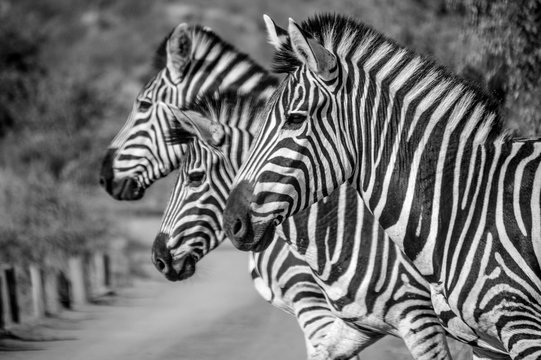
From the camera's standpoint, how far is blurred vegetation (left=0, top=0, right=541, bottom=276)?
311 inches

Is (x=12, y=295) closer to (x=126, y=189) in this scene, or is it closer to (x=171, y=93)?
(x=126, y=189)

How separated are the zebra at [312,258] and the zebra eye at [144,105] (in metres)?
1.09

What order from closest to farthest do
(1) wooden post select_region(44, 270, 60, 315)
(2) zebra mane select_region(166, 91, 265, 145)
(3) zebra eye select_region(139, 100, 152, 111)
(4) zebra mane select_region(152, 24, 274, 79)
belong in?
(2) zebra mane select_region(166, 91, 265, 145)
(3) zebra eye select_region(139, 100, 152, 111)
(4) zebra mane select_region(152, 24, 274, 79)
(1) wooden post select_region(44, 270, 60, 315)

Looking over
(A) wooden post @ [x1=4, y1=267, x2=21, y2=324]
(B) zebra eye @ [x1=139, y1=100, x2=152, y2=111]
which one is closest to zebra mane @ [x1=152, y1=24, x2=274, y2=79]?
(B) zebra eye @ [x1=139, y1=100, x2=152, y2=111]

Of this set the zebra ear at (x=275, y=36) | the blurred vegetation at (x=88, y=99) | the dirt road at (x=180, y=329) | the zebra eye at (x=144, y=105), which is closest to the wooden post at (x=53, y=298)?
the dirt road at (x=180, y=329)

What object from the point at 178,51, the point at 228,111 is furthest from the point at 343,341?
the point at 178,51

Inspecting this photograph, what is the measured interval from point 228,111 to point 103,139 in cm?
1708

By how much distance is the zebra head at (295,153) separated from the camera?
161 inches

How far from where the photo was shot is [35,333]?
9789mm

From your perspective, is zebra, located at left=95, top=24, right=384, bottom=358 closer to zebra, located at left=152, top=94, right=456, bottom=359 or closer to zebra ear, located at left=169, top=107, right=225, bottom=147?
zebra, located at left=152, top=94, right=456, bottom=359

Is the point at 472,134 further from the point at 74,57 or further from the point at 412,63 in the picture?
the point at 74,57

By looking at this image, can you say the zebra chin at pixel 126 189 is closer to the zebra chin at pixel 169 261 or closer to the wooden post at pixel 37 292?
the zebra chin at pixel 169 261

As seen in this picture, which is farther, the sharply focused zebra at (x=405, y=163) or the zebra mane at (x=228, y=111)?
the zebra mane at (x=228, y=111)

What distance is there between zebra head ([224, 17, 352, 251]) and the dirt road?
4.42m
